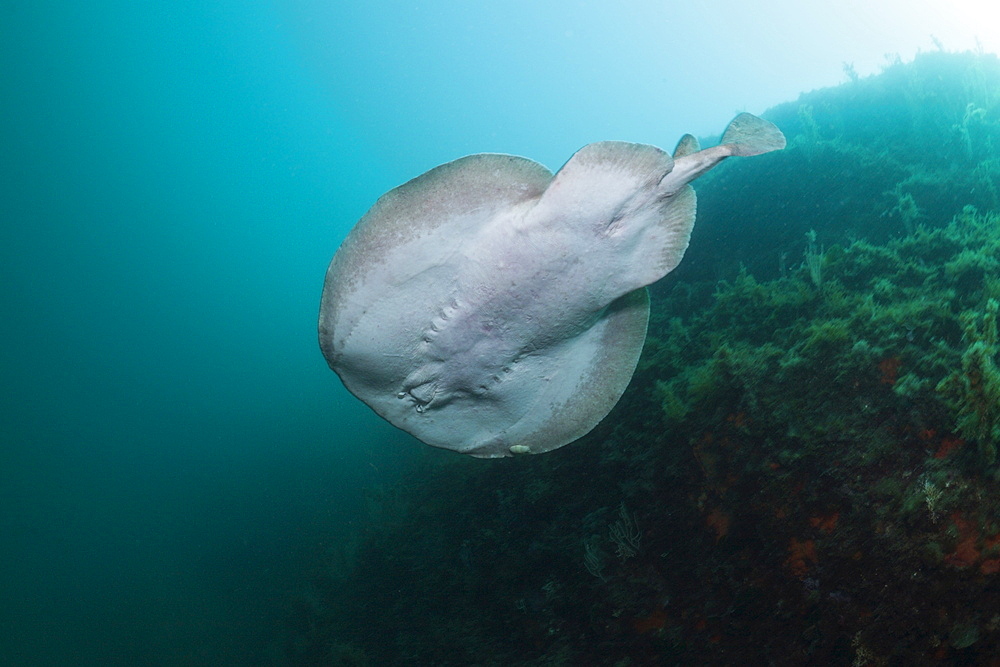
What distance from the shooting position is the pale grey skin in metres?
1.94

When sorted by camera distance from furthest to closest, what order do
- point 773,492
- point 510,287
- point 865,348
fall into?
point 865,348, point 773,492, point 510,287

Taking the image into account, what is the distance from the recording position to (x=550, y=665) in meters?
3.40

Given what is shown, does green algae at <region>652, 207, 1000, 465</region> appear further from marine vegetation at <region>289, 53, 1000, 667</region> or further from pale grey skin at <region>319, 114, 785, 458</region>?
pale grey skin at <region>319, 114, 785, 458</region>

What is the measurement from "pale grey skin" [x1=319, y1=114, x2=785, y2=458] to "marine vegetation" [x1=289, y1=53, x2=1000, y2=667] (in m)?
1.36

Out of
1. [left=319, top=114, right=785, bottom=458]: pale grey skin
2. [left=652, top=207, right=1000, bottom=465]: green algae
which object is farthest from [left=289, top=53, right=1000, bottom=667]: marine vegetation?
[left=319, top=114, right=785, bottom=458]: pale grey skin

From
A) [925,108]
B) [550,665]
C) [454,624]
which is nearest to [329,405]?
[454,624]

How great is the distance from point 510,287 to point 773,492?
2.29 m

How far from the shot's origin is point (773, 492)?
279 centimetres

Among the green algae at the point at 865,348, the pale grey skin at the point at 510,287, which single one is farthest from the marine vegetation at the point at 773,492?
the pale grey skin at the point at 510,287

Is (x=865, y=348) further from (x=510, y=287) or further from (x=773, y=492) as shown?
(x=510, y=287)

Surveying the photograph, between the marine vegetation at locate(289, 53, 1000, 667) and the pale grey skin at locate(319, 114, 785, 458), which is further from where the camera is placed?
the marine vegetation at locate(289, 53, 1000, 667)

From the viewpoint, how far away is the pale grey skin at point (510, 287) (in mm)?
1937

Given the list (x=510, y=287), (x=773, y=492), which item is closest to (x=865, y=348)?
(x=773, y=492)

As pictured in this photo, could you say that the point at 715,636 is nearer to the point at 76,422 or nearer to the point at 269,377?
the point at 269,377
